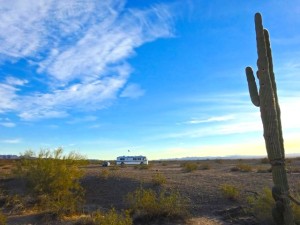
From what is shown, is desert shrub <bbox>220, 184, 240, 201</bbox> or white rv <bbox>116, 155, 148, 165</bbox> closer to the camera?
desert shrub <bbox>220, 184, 240, 201</bbox>

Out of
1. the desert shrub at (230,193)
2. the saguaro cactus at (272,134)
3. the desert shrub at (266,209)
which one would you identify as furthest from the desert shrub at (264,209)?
the desert shrub at (230,193)

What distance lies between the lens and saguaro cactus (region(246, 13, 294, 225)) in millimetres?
11680

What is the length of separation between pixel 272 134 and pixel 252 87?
2042 mm

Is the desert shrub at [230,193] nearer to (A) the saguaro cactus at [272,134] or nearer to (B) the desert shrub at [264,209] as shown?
(B) the desert shrub at [264,209]

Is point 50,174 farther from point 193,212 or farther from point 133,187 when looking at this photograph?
point 193,212

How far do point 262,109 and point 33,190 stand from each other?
1214cm

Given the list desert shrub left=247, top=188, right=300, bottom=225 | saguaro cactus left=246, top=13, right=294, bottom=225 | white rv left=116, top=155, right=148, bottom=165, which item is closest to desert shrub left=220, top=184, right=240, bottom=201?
desert shrub left=247, top=188, right=300, bottom=225

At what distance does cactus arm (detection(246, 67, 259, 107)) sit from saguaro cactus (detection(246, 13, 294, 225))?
79mm

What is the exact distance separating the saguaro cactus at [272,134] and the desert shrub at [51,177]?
367 inches

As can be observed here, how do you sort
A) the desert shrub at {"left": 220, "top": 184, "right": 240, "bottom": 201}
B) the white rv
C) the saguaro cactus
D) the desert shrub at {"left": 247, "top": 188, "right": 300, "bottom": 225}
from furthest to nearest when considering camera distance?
the white rv < the desert shrub at {"left": 220, "top": 184, "right": 240, "bottom": 201} < the desert shrub at {"left": 247, "top": 188, "right": 300, "bottom": 225} < the saguaro cactus

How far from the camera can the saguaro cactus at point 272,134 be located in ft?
38.3

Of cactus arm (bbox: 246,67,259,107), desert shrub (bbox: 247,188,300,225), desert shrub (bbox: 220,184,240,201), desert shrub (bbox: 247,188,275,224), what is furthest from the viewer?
desert shrub (bbox: 220,184,240,201)

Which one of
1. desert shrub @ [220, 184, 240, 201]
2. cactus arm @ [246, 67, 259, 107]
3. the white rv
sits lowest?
desert shrub @ [220, 184, 240, 201]

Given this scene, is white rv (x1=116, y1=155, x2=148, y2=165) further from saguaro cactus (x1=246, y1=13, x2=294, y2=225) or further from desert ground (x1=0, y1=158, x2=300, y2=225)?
saguaro cactus (x1=246, y1=13, x2=294, y2=225)
